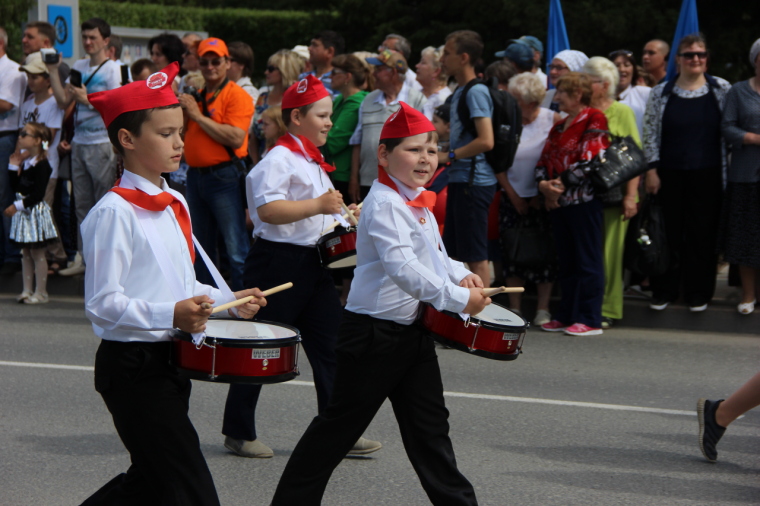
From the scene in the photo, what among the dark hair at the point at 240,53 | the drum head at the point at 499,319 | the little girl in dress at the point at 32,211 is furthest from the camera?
the dark hair at the point at 240,53

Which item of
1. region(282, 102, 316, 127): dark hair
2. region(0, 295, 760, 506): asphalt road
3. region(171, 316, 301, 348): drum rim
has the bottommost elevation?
region(0, 295, 760, 506): asphalt road

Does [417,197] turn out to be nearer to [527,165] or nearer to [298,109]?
[298,109]

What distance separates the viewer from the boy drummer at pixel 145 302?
10.5ft

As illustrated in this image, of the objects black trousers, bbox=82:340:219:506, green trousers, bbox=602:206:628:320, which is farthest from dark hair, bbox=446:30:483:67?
black trousers, bbox=82:340:219:506

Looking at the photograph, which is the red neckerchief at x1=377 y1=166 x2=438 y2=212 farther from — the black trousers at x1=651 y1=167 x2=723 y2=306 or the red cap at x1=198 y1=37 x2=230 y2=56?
the black trousers at x1=651 y1=167 x2=723 y2=306

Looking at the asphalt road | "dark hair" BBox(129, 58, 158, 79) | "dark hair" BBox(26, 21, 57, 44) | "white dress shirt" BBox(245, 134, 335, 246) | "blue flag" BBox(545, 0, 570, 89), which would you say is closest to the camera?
the asphalt road

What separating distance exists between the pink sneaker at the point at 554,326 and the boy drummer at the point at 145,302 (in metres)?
5.68

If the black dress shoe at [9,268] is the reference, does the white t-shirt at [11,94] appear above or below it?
above

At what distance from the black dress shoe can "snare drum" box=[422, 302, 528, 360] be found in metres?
7.98

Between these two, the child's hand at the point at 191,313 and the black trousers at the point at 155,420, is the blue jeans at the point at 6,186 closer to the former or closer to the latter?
the black trousers at the point at 155,420

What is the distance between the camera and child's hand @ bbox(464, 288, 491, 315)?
147 inches

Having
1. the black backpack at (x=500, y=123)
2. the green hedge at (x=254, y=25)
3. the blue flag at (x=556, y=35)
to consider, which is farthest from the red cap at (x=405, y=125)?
the green hedge at (x=254, y=25)

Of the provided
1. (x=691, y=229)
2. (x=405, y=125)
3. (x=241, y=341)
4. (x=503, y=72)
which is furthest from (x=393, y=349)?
(x=503, y=72)

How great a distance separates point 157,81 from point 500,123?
17.5 ft
